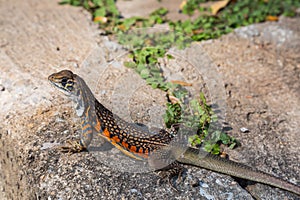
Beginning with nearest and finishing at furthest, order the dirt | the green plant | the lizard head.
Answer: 1. the dirt
2. the lizard head
3. the green plant

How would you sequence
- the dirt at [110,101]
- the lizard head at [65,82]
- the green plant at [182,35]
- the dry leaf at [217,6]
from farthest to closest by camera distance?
the dry leaf at [217,6], the green plant at [182,35], the lizard head at [65,82], the dirt at [110,101]

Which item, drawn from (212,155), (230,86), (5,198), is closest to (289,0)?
(230,86)

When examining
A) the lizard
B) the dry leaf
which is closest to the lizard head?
the lizard

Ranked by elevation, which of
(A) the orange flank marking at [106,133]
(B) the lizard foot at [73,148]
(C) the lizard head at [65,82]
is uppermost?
(C) the lizard head at [65,82]

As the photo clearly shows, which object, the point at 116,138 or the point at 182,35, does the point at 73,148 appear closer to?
the point at 116,138

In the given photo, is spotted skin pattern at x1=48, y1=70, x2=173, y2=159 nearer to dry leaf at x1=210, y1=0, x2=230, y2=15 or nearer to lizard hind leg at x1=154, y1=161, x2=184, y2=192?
lizard hind leg at x1=154, y1=161, x2=184, y2=192

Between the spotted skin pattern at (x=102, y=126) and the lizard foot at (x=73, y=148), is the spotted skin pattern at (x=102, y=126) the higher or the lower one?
the higher one

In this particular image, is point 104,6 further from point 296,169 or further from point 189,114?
point 296,169

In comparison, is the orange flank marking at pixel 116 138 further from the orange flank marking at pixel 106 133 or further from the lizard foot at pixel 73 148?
the lizard foot at pixel 73 148

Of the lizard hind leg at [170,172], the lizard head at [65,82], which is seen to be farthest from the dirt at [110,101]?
the lizard head at [65,82]

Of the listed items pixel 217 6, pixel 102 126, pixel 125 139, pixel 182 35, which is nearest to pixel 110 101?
pixel 102 126
